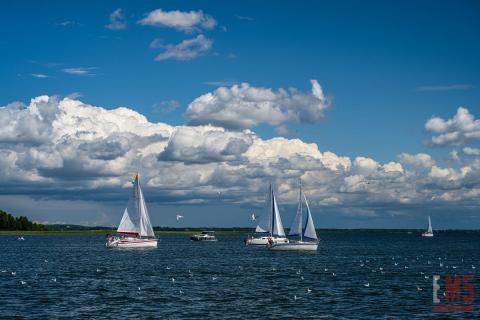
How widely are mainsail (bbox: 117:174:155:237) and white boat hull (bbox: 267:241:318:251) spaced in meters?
27.2


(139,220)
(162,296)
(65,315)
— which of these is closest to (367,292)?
(162,296)

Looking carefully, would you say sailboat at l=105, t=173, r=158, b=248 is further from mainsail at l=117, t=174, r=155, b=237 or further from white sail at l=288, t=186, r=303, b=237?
white sail at l=288, t=186, r=303, b=237

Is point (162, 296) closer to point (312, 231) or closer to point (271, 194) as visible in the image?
point (312, 231)

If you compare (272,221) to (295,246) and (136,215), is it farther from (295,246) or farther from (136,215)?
(136,215)

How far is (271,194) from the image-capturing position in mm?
151875

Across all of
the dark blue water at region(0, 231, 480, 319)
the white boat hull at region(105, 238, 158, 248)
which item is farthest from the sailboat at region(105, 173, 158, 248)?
the dark blue water at region(0, 231, 480, 319)

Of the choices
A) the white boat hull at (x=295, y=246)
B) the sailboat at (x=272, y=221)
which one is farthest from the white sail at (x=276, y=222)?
the white boat hull at (x=295, y=246)

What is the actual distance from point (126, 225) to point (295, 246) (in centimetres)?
3566

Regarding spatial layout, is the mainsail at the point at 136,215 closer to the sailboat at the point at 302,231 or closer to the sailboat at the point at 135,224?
the sailboat at the point at 135,224

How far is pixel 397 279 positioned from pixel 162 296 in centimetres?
3031

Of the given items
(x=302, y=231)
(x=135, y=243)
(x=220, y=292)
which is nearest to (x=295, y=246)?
(x=302, y=231)

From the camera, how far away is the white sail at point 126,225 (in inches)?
5413

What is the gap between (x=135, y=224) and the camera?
13950cm

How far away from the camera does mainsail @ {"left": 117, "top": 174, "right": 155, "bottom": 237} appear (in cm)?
13700
